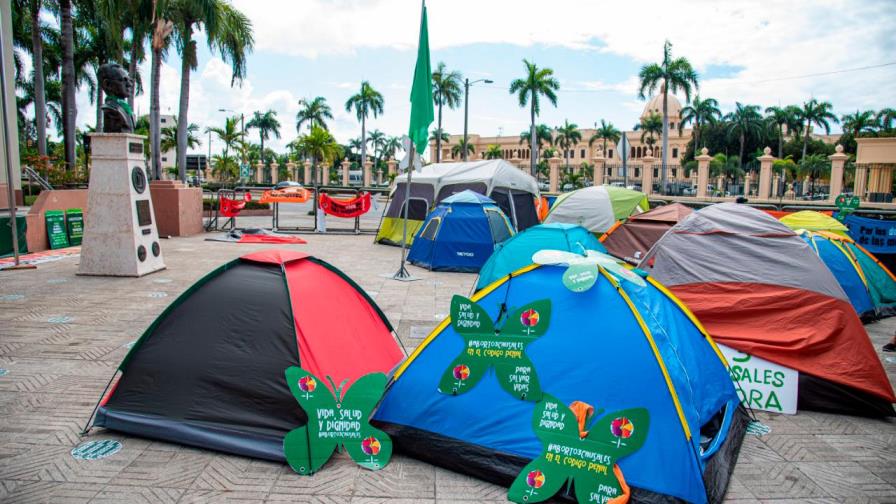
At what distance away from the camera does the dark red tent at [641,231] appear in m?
11.1

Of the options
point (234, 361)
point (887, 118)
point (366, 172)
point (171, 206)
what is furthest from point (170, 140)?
point (887, 118)

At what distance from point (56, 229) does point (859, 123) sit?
66794mm

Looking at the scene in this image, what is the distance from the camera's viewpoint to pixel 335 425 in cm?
380

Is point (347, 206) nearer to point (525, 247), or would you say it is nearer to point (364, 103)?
point (525, 247)

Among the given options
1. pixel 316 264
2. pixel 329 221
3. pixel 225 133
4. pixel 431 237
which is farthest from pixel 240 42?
pixel 316 264

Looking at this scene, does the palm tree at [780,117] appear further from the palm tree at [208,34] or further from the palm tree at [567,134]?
the palm tree at [208,34]

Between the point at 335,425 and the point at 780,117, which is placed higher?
the point at 780,117

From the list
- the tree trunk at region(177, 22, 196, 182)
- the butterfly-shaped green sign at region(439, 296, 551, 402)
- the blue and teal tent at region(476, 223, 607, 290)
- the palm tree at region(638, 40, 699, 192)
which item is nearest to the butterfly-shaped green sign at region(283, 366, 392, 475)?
the butterfly-shaped green sign at region(439, 296, 551, 402)

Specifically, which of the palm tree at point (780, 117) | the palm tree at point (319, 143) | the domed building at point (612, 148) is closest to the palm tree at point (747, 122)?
the palm tree at point (780, 117)

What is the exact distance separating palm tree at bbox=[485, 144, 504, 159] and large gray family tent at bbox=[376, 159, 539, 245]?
215 ft

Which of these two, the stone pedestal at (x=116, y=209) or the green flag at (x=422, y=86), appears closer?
the green flag at (x=422, y=86)

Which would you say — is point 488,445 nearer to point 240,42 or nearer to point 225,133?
point 240,42

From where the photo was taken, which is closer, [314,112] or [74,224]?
[74,224]

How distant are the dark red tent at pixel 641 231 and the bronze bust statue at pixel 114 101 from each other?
952 cm
